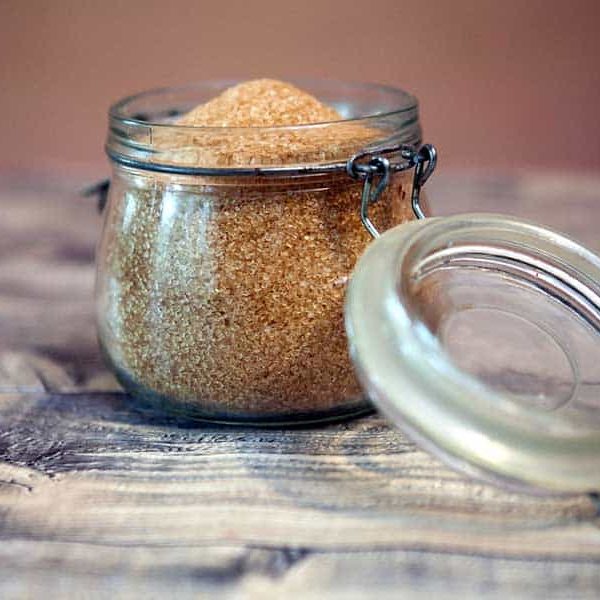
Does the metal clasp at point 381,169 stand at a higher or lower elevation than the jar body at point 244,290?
higher

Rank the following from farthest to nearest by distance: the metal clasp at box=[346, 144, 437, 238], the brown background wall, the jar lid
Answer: the brown background wall
the metal clasp at box=[346, 144, 437, 238]
the jar lid

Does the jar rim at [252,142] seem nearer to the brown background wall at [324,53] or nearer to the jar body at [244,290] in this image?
the jar body at [244,290]

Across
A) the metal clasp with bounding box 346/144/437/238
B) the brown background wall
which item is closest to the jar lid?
the metal clasp with bounding box 346/144/437/238

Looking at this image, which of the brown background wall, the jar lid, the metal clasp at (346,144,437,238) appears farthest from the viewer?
the brown background wall

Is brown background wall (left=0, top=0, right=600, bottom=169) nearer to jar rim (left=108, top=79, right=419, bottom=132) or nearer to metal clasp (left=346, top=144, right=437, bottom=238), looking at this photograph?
jar rim (left=108, top=79, right=419, bottom=132)

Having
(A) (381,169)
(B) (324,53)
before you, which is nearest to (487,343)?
(A) (381,169)

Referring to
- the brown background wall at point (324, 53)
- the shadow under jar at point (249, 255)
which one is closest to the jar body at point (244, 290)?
the shadow under jar at point (249, 255)

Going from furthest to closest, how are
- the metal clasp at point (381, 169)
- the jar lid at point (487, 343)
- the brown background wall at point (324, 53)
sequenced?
the brown background wall at point (324, 53) < the metal clasp at point (381, 169) < the jar lid at point (487, 343)
